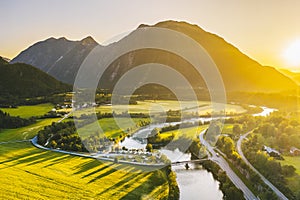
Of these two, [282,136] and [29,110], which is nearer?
[282,136]

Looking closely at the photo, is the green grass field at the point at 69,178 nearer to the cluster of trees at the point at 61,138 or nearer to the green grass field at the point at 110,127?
the cluster of trees at the point at 61,138

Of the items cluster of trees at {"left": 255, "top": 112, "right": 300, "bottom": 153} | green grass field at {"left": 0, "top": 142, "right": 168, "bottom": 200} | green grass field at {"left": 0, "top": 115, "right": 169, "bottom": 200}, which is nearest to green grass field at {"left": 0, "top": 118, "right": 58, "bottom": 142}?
green grass field at {"left": 0, "top": 115, "right": 169, "bottom": 200}

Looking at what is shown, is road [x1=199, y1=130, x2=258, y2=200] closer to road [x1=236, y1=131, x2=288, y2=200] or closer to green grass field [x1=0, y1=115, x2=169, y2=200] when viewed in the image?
road [x1=236, y1=131, x2=288, y2=200]

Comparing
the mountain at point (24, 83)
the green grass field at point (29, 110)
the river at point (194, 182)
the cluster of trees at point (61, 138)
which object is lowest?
the river at point (194, 182)

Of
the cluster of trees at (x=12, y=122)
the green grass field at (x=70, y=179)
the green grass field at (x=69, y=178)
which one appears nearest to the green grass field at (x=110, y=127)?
the green grass field at (x=69, y=178)

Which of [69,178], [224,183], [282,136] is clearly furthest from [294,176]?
[69,178]

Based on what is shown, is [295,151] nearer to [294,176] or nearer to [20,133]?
[294,176]
